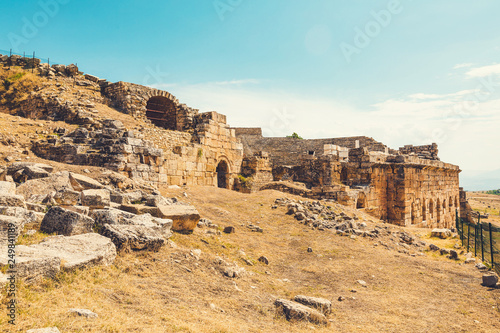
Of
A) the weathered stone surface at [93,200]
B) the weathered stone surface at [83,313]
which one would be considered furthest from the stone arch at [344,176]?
the weathered stone surface at [83,313]

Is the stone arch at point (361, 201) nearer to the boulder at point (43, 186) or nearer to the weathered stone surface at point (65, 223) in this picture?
the boulder at point (43, 186)

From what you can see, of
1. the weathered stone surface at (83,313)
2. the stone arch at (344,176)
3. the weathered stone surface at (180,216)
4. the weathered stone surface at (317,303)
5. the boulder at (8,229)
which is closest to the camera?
the weathered stone surface at (83,313)

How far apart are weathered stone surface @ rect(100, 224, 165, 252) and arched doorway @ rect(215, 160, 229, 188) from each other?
13207 mm

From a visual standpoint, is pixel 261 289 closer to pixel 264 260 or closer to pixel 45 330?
pixel 264 260

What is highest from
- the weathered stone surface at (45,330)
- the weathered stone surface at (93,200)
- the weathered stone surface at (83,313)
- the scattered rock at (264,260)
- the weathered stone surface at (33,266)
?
the weathered stone surface at (93,200)

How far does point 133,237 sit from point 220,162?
44.3 feet

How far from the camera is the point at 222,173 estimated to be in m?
18.9

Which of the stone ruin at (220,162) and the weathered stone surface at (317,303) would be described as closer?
the weathered stone surface at (317,303)

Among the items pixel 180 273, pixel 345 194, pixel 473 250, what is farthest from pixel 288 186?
pixel 180 273

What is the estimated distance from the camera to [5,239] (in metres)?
3.87

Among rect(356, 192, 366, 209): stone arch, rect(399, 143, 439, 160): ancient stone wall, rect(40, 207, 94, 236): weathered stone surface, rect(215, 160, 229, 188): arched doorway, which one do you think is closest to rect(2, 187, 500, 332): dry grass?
rect(40, 207, 94, 236): weathered stone surface

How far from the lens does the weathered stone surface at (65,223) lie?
472cm

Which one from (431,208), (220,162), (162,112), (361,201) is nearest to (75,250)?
(361,201)

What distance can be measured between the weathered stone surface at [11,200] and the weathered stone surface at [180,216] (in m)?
2.26
